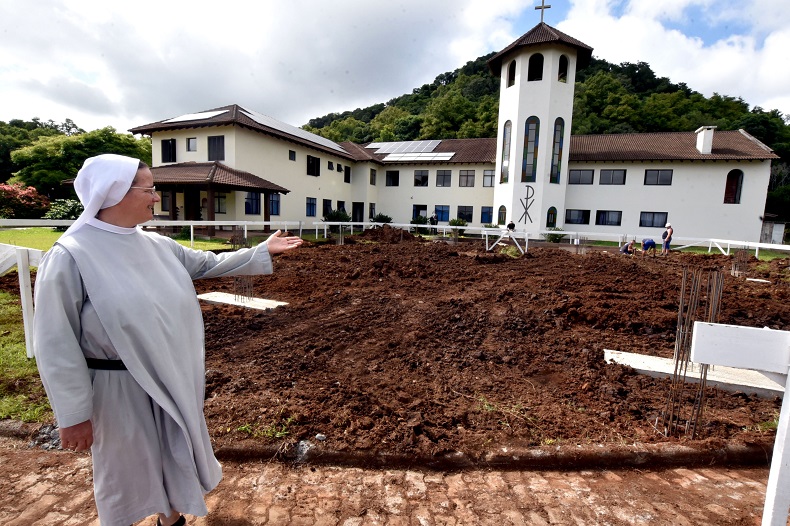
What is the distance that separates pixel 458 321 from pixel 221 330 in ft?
10.4

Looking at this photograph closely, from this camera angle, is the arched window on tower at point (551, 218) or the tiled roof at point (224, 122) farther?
the arched window on tower at point (551, 218)

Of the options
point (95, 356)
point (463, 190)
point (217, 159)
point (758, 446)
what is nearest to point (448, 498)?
point (95, 356)

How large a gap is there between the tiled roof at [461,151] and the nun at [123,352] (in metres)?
29.7

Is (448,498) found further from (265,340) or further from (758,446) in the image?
(265,340)

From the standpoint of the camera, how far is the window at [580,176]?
28061 millimetres

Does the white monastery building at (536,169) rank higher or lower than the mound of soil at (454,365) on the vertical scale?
higher

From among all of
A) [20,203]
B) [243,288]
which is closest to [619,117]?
[243,288]

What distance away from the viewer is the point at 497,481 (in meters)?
2.73

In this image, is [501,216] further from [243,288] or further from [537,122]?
[243,288]

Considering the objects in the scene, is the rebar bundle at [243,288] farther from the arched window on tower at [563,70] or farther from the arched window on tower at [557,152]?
the arched window on tower at [563,70]

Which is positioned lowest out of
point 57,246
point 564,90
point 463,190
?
point 57,246

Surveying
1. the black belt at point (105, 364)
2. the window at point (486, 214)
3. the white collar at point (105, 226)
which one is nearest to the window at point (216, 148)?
the window at point (486, 214)

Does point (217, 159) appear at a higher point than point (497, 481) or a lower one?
higher

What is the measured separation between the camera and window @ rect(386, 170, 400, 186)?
33.3 metres
